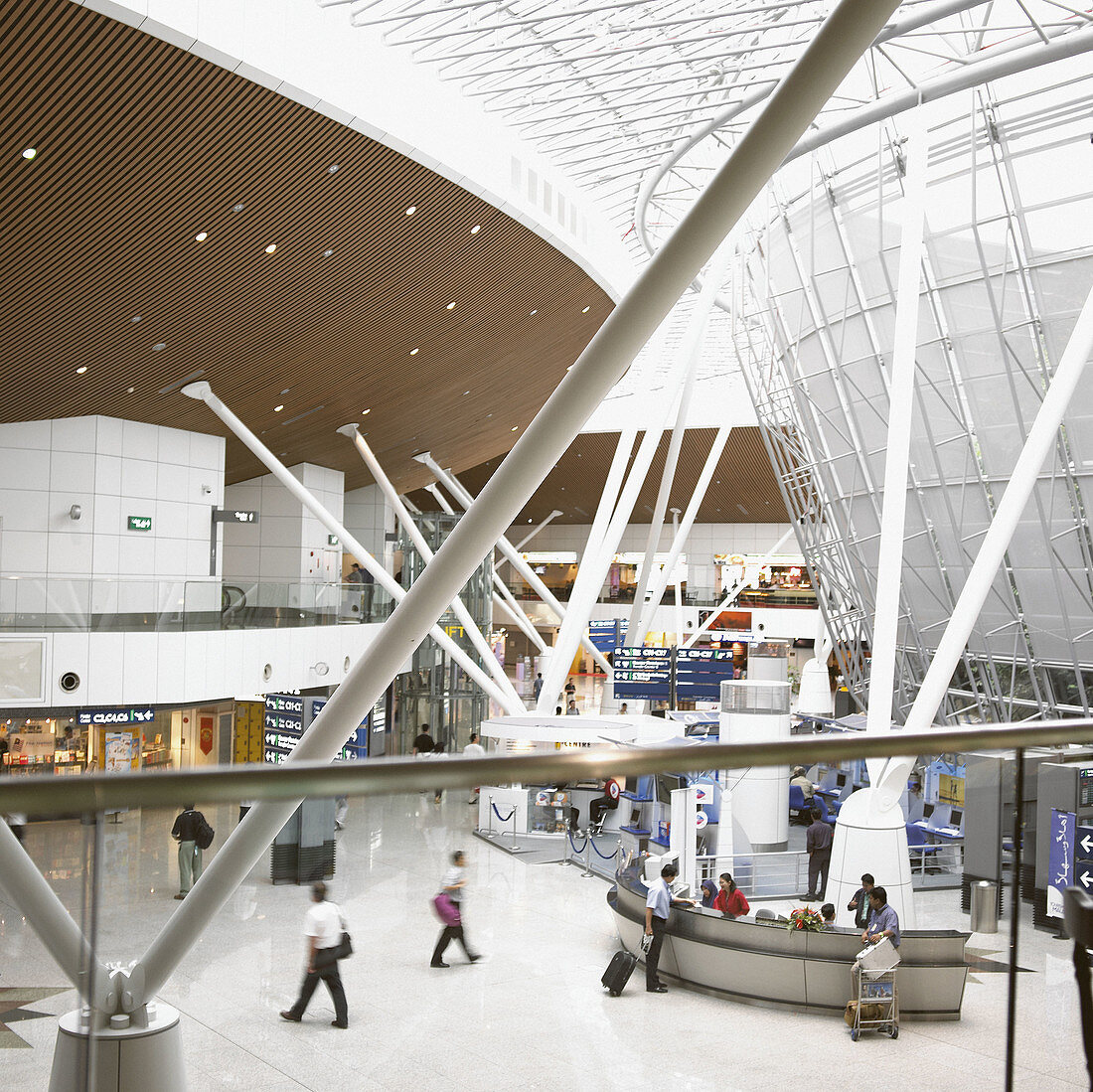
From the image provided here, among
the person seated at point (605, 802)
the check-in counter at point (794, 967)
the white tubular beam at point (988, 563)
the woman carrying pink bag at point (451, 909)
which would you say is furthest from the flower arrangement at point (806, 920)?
the white tubular beam at point (988, 563)

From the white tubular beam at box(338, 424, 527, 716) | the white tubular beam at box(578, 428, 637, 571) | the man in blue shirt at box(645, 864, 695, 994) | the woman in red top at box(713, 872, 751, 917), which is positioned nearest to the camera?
the man in blue shirt at box(645, 864, 695, 994)

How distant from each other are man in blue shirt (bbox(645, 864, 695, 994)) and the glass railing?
2376cm

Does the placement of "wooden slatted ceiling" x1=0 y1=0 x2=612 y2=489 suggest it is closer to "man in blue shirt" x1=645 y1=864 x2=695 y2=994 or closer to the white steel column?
the white steel column

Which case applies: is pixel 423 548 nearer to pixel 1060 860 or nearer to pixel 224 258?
pixel 224 258

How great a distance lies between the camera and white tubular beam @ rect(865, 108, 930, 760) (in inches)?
666

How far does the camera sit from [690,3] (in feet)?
69.1

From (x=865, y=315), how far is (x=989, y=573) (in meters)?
13.8

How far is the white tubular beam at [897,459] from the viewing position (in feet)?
55.5

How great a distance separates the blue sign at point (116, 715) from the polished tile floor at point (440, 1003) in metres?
25.2

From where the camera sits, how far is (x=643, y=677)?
106 feet

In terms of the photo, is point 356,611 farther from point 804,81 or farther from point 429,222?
point 804,81

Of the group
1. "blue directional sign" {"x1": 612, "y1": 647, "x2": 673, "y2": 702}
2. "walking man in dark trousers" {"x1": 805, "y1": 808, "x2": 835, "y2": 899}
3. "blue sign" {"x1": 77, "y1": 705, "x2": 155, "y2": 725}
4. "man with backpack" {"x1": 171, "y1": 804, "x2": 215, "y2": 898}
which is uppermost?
"man with backpack" {"x1": 171, "y1": 804, "x2": 215, "y2": 898}

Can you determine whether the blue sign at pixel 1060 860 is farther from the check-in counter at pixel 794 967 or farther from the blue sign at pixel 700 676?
the blue sign at pixel 700 676

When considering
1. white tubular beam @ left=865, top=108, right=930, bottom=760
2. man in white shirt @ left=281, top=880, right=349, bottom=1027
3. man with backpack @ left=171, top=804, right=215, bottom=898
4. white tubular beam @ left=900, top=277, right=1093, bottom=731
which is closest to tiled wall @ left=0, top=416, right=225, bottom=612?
white tubular beam @ left=865, top=108, right=930, bottom=760
